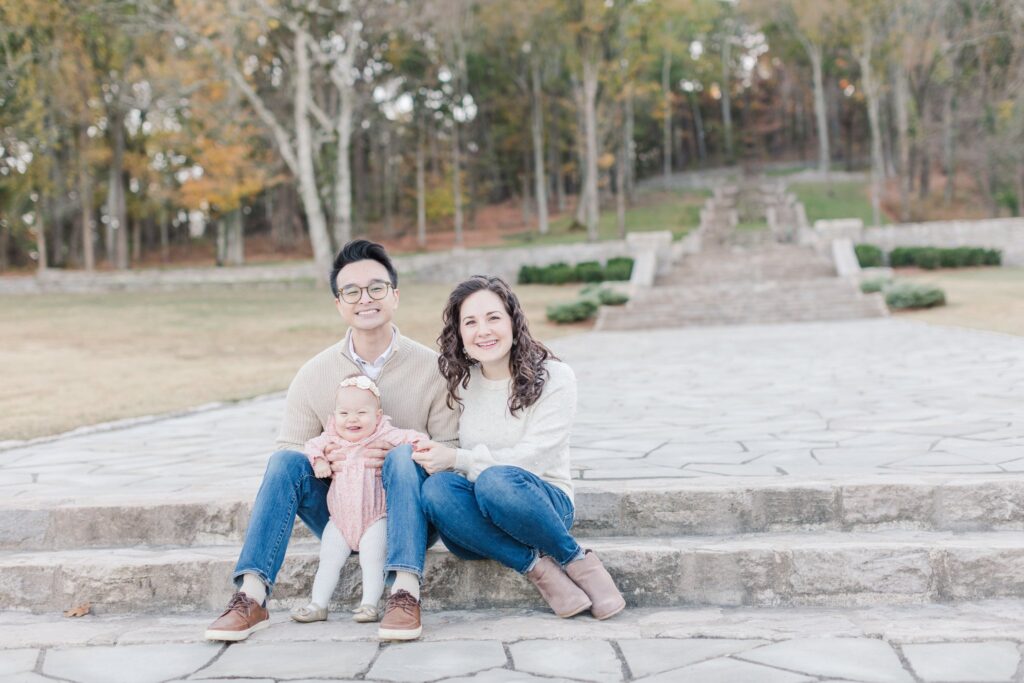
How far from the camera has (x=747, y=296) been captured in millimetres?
19125

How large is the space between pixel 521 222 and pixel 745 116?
22171 millimetres

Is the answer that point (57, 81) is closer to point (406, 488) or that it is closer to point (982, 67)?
point (982, 67)

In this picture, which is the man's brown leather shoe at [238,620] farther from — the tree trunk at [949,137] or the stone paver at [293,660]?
the tree trunk at [949,137]

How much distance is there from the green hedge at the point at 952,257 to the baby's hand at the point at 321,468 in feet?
75.7

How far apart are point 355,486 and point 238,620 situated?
0.65 m

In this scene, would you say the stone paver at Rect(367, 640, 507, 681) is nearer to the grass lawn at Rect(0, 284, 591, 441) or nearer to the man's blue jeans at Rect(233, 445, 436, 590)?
the man's blue jeans at Rect(233, 445, 436, 590)

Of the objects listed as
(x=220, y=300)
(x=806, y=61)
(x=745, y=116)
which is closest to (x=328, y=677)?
(x=220, y=300)

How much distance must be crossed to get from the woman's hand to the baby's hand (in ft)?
1.19

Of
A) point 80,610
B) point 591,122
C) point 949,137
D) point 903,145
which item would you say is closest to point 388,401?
point 80,610

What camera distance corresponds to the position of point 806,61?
4844cm

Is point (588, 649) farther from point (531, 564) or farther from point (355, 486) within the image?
point (355, 486)

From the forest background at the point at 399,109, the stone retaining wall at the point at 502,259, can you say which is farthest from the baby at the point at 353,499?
the stone retaining wall at the point at 502,259

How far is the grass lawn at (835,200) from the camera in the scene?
34.2 m

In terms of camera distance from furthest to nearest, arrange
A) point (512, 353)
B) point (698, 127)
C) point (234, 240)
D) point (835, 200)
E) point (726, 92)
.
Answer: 1. point (698, 127)
2. point (726, 92)
3. point (835, 200)
4. point (234, 240)
5. point (512, 353)
